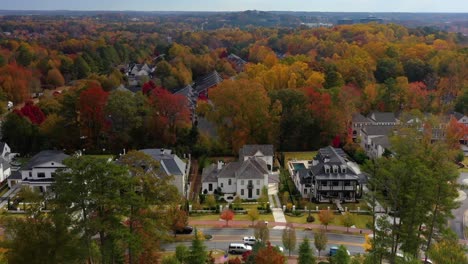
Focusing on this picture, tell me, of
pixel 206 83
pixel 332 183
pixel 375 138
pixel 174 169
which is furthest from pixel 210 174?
pixel 206 83

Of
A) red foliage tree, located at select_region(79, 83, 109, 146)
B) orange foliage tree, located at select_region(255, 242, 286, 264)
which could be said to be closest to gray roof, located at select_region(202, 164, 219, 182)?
red foliage tree, located at select_region(79, 83, 109, 146)

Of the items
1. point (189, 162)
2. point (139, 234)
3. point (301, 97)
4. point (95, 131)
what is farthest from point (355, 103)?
point (139, 234)

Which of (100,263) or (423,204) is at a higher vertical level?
(423,204)

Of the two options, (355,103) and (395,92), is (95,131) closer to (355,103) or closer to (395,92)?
(355,103)

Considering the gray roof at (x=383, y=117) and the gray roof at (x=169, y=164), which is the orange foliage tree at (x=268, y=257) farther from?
the gray roof at (x=383, y=117)

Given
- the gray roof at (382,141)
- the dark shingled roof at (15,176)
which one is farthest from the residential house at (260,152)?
the dark shingled roof at (15,176)
